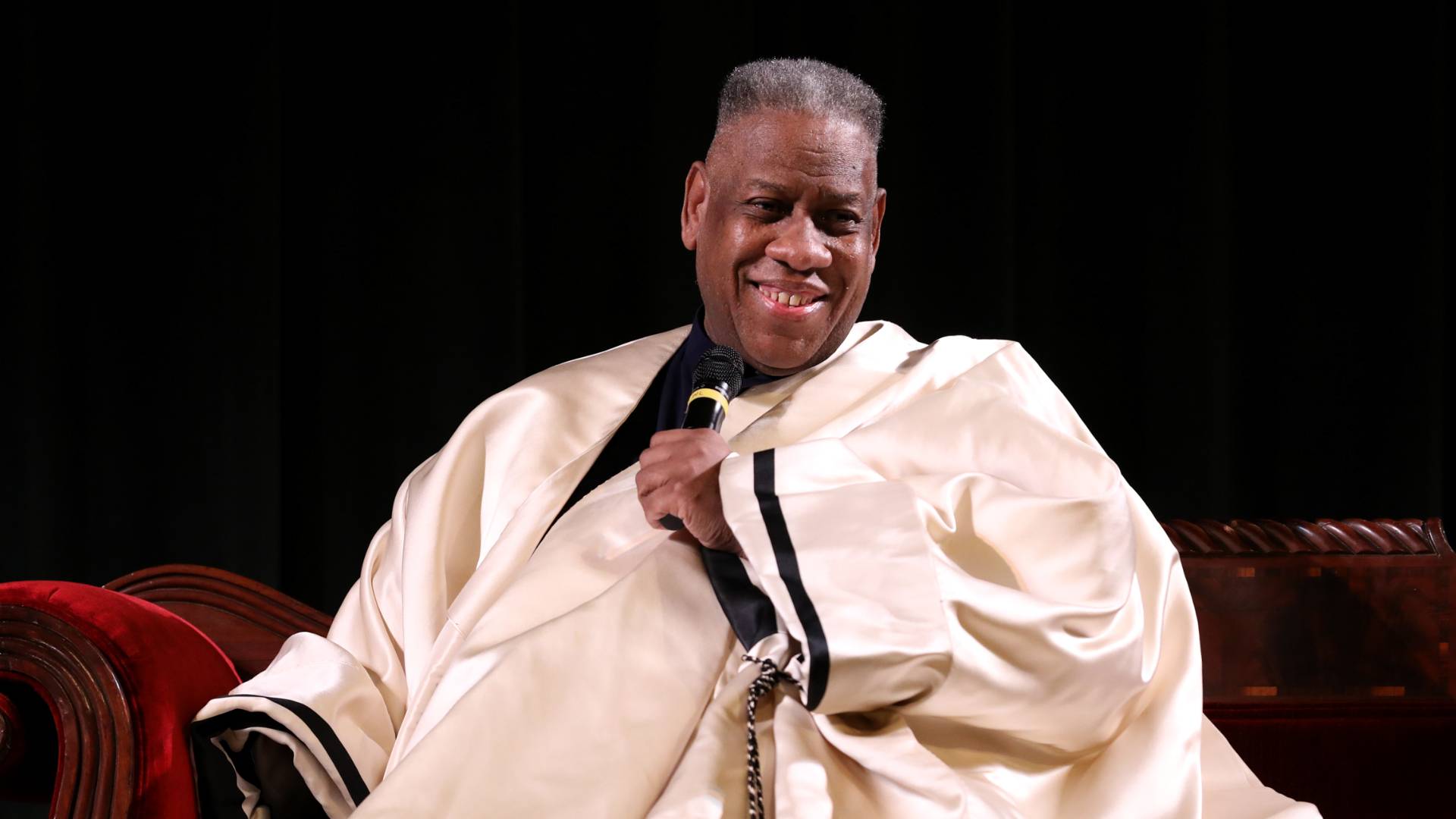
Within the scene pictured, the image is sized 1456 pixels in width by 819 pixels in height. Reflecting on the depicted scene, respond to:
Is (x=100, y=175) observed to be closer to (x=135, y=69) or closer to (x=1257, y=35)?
(x=135, y=69)

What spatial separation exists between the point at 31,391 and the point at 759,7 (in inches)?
63.8

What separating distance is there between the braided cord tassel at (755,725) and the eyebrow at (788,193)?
63 centimetres

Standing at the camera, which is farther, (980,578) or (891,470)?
(891,470)

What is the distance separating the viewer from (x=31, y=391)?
7.89ft

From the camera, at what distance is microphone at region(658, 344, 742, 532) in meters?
1.41

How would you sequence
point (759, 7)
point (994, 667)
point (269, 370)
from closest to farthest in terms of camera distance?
1. point (994, 667)
2. point (269, 370)
3. point (759, 7)

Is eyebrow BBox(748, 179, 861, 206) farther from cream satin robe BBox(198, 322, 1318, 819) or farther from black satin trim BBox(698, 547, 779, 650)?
black satin trim BBox(698, 547, 779, 650)

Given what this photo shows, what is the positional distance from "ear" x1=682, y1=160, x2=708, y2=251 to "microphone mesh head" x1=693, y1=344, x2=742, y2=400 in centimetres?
35

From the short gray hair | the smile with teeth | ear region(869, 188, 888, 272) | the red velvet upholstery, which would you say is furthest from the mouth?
the red velvet upholstery

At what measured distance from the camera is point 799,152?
1.64 metres

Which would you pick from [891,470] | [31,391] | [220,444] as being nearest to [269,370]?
[220,444]

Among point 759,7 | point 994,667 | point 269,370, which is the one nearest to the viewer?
point 994,667

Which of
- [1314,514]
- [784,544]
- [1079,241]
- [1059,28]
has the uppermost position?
[1059,28]

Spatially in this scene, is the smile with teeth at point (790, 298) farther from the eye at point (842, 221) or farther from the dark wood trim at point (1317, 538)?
the dark wood trim at point (1317, 538)
